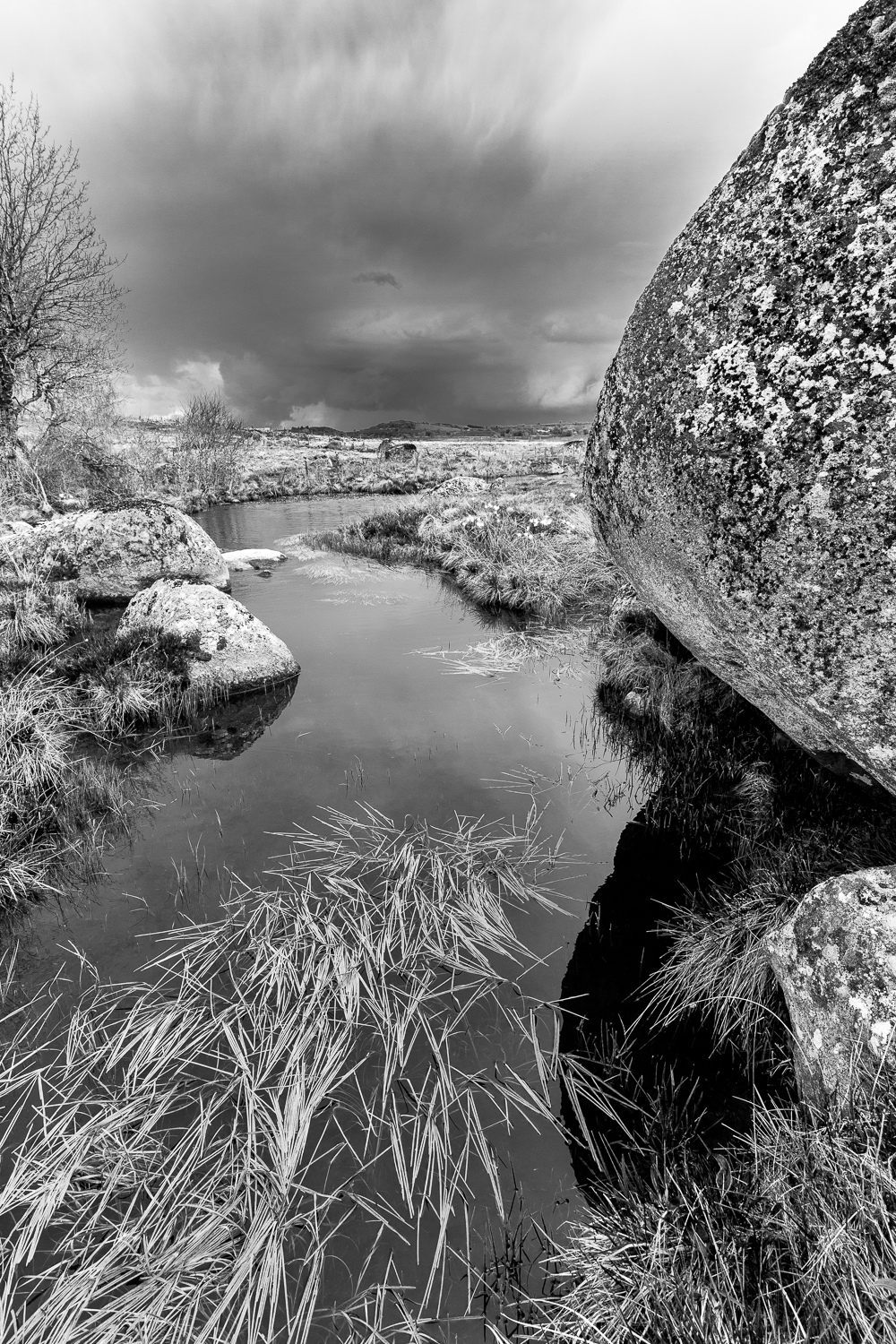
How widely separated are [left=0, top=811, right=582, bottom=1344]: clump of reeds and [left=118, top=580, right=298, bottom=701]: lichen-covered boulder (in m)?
3.88

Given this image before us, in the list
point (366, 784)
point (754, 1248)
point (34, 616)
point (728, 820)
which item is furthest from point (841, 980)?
point (34, 616)

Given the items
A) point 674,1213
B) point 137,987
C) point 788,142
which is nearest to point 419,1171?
point 674,1213

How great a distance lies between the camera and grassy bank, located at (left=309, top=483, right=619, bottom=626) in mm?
10992

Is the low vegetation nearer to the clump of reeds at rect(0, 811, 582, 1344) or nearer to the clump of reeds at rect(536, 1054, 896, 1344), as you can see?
the clump of reeds at rect(536, 1054, 896, 1344)

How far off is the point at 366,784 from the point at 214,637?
10.9 feet

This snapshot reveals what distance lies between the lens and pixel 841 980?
2.23 metres

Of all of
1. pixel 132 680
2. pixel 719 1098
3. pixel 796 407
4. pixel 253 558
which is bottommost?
pixel 719 1098

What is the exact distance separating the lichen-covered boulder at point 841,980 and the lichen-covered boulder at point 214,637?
614 centimetres

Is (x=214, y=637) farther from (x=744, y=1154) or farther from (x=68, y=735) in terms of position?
(x=744, y=1154)

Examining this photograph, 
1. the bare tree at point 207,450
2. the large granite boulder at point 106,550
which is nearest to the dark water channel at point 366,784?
the large granite boulder at point 106,550

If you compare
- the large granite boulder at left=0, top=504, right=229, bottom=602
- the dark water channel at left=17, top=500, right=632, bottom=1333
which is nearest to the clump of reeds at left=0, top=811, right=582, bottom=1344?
the dark water channel at left=17, top=500, right=632, bottom=1333

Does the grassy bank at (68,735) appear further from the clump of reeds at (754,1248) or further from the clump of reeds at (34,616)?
the clump of reeds at (754,1248)

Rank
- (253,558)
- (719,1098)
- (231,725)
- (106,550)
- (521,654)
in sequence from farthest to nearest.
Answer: (253,558) < (106,550) < (521,654) < (231,725) < (719,1098)

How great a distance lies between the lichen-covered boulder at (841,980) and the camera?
2.08 meters
